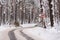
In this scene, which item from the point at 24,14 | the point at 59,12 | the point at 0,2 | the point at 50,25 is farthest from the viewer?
the point at 24,14

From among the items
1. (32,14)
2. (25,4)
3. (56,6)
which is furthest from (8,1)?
(56,6)

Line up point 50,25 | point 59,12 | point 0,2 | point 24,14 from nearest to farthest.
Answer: point 50,25 < point 59,12 < point 0,2 < point 24,14

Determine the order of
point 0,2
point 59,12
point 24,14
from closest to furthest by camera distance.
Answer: point 59,12
point 0,2
point 24,14

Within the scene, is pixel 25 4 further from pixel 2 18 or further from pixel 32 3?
pixel 2 18

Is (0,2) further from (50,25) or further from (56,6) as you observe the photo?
(50,25)

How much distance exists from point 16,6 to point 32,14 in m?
5.70

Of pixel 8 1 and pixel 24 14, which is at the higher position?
pixel 8 1

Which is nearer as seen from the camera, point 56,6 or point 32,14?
point 56,6

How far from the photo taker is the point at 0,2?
51.8 m

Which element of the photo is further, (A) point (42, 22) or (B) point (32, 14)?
(B) point (32, 14)

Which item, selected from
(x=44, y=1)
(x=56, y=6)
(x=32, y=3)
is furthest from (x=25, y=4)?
(x=44, y=1)

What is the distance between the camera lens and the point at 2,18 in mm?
53781

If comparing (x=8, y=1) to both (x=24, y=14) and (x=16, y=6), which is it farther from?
(x=24, y=14)

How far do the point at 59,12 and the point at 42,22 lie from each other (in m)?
8.33
